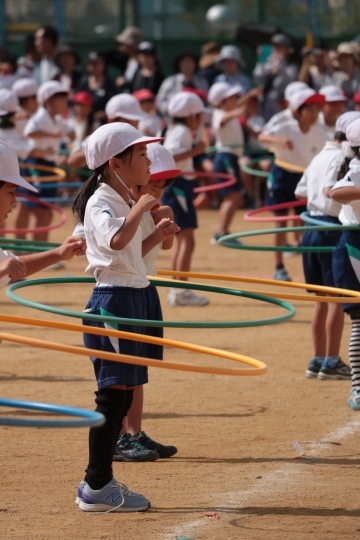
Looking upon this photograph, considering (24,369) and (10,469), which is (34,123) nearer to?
(24,369)

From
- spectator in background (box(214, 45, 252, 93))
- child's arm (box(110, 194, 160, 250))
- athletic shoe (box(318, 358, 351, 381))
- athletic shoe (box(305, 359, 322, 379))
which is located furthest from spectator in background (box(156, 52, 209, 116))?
child's arm (box(110, 194, 160, 250))

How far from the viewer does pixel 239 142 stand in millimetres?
15422

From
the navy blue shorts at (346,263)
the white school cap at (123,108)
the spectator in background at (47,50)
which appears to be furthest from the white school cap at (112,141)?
the spectator in background at (47,50)

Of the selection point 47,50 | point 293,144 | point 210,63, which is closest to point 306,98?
point 293,144

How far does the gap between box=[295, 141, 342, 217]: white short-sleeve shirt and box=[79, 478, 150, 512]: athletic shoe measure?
3.37 metres

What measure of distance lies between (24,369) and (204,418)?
2066 millimetres

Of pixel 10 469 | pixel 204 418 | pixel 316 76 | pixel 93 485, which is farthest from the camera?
pixel 316 76

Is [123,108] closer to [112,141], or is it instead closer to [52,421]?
[112,141]

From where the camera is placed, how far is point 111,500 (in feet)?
17.7

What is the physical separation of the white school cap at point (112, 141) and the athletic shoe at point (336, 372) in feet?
11.0

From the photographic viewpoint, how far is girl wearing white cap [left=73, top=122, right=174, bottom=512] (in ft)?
17.6

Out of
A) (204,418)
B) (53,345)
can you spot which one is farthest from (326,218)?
(53,345)

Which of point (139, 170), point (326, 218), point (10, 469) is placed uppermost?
point (139, 170)

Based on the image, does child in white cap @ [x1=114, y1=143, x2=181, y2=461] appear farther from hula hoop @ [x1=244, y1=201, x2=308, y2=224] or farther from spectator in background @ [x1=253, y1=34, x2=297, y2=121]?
spectator in background @ [x1=253, y1=34, x2=297, y2=121]
